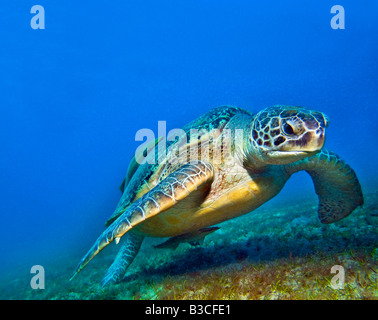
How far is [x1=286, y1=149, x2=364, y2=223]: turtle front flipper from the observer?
12.4 feet

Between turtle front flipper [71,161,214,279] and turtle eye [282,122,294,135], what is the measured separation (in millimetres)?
1247

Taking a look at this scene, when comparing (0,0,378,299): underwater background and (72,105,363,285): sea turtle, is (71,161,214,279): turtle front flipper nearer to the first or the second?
(72,105,363,285): sea turtle

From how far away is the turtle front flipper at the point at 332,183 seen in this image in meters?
3.78

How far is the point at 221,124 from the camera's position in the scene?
13.7ft

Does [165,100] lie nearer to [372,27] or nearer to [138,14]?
[138,14]

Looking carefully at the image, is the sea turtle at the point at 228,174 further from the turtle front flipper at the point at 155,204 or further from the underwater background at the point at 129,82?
the underwater background at the point at 129,82

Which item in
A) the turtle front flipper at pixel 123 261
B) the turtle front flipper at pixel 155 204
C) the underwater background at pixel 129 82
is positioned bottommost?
the turtle front flipper at pixel 123 261

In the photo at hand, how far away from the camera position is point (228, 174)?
3504mm

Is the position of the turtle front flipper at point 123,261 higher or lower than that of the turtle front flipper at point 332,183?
lower

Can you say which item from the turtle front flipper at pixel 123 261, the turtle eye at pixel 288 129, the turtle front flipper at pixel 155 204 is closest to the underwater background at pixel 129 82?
the turtle front flipper at pixel 123 261

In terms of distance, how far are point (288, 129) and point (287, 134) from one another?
0.21ft

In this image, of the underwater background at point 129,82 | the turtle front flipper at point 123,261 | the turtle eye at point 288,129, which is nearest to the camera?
the turtle eye at point 288,129

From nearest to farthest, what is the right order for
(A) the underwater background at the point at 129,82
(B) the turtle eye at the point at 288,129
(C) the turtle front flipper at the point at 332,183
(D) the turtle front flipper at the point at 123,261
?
(B) the turtle eye at the point at 288,129 < (C) the turtle front flipper at the point at 332,183 < (D) the turtle front flipper at the point at 123,261 < (A) the underwater background at the point at 129,82
